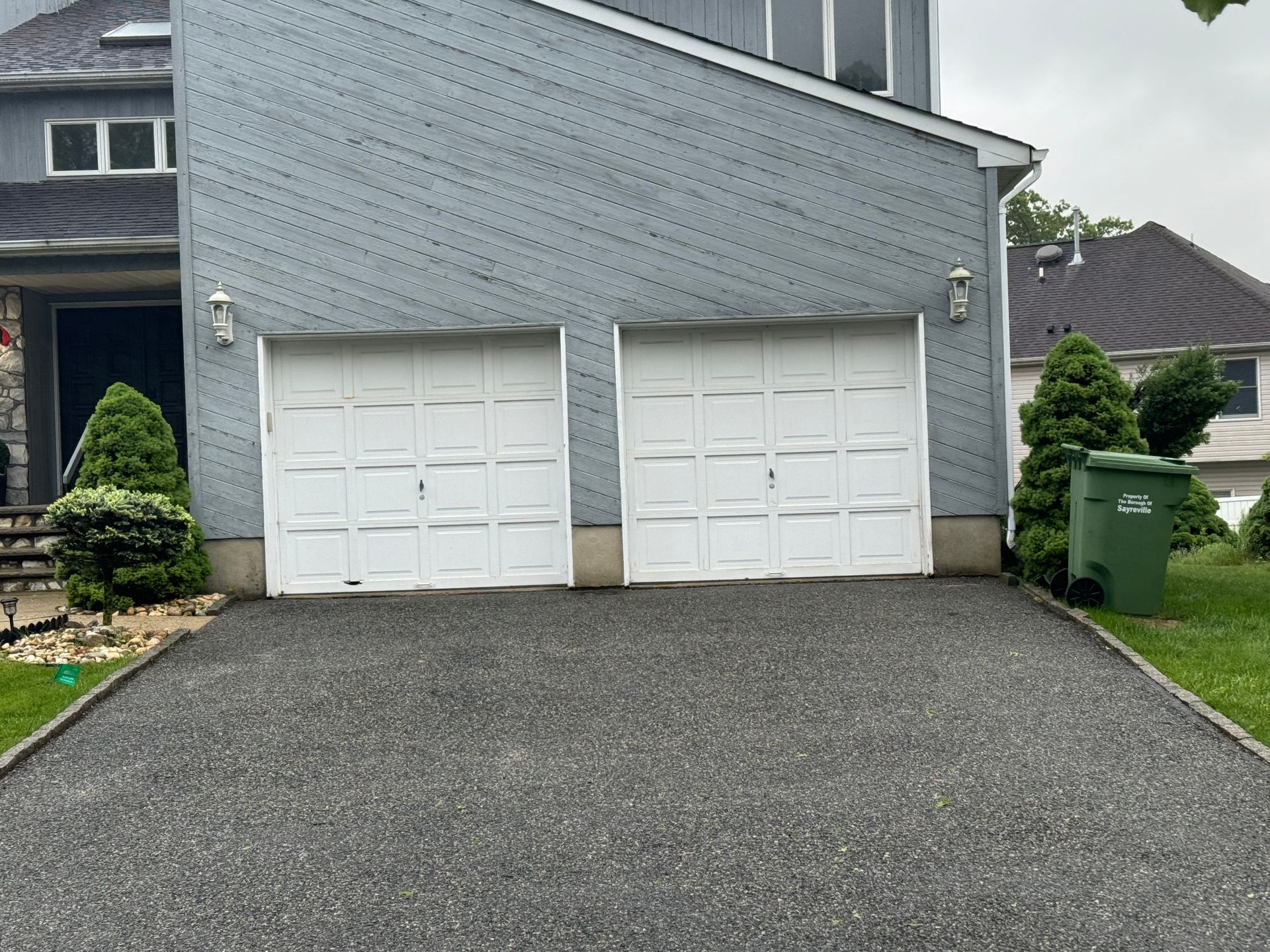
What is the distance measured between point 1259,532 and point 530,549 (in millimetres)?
8619

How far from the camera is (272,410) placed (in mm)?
10336

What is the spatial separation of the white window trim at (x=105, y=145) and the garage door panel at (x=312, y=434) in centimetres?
546

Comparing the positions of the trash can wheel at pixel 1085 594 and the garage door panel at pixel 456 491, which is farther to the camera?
the garage door panel at pixel 456 491

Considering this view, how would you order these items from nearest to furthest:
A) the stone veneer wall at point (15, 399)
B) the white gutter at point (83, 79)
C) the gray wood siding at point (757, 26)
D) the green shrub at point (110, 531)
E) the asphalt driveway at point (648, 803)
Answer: the asphalt driveway at point (648, 803), the green shrub at point (110, 531), the gray wood siding at point (757, 26), the stone veneer wall at point (15, 399), the white gutter at point (83, 79)

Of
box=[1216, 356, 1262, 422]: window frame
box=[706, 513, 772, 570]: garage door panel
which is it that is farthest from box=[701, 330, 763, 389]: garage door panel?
box=[1216, 356, 1262, 422]: window frame

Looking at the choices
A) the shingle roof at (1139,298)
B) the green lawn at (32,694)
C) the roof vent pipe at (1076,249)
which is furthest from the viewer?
the roof vent pipe at (1076,249)

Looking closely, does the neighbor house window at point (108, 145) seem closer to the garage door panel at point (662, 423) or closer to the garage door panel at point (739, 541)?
the garage door panel at point (662, 423)

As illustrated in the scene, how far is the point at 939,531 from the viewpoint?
10.2 m

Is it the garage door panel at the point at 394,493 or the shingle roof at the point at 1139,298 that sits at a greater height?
the shingle roof at the point at 1139,298

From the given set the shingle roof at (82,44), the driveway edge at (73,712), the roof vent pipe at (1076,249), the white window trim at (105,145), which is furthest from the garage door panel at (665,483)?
the roof vent pipe at (1076,249)

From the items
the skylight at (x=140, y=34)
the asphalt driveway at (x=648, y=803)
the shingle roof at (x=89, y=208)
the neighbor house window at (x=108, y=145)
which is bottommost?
the asphalt driveway at (x=648, y=803)

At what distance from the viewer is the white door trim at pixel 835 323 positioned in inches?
400

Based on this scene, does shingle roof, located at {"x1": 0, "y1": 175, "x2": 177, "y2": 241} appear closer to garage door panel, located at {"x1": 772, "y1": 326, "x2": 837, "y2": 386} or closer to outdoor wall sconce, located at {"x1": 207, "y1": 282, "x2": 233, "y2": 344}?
outdoor wall sconce, located at {"x1": 207, "y1": 282, "x2": 233, "y2": 344}

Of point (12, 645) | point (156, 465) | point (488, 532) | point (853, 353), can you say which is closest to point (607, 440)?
point (488, 532)
